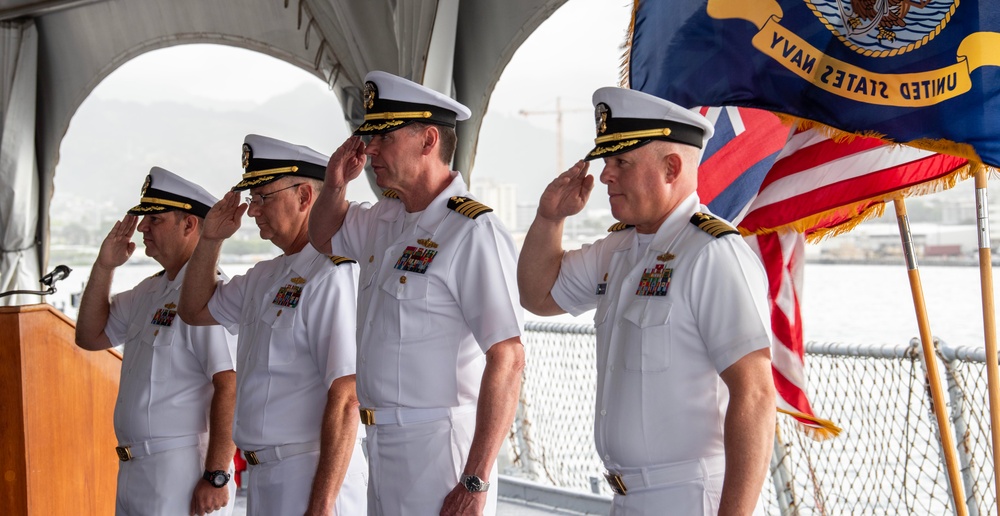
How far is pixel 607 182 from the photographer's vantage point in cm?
199

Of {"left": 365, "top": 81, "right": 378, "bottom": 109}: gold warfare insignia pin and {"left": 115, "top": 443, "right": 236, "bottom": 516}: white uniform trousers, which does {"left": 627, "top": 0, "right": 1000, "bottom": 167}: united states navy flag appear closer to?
{"left": 365, "top": 81, "right": 378, "bottom": 109}: gold warfare insignia pin

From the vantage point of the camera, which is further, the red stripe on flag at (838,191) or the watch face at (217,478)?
the watch face at (217,478)

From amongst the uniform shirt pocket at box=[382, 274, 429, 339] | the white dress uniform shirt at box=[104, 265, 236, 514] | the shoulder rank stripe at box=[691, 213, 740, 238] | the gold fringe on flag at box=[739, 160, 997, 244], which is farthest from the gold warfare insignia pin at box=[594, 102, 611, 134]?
the white dress uniform shirt at box=[104, 265, 236, 514]

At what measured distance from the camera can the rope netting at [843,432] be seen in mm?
3322

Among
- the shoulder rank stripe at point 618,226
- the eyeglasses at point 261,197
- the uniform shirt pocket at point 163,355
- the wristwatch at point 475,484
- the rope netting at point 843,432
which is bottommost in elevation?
the rope netting at point 843,432

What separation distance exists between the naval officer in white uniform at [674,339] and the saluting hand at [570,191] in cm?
16

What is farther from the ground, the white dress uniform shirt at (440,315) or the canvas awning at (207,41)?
the canvas awning at (207,41)

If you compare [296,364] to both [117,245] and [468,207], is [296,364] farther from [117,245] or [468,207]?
[117,245]

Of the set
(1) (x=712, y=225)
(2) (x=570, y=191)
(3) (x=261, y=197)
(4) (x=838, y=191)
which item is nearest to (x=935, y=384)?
(4) (x=838, y=191)

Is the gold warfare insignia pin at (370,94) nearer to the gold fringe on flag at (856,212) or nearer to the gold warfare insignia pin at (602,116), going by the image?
the gold warfare insignia pin at (602,116)

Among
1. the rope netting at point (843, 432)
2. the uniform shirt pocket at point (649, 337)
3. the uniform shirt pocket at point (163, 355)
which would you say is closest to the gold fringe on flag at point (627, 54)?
the uniform shirt pocket at point (649, 337)

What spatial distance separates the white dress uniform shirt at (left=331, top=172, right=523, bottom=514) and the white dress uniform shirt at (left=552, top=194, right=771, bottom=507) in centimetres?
47

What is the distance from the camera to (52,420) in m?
3.81

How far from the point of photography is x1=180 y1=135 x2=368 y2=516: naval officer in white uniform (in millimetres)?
2629
